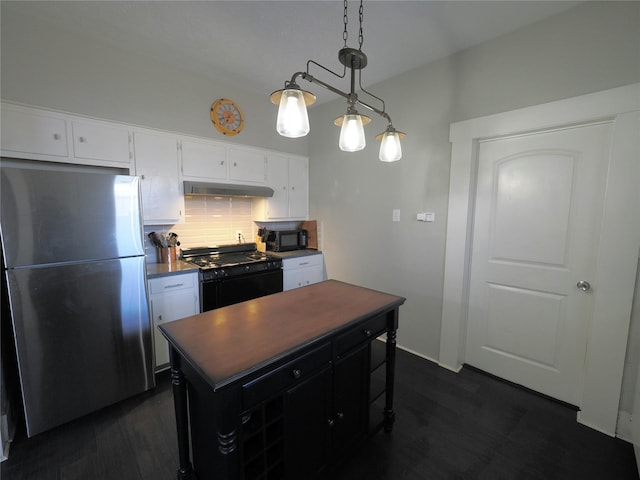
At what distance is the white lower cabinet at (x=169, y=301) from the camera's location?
2266 millimetres

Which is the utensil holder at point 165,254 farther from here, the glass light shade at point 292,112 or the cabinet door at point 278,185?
Result: the glass light shade at point 292,112

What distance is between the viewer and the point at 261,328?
4.24ft

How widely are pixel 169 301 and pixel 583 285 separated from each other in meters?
3.19

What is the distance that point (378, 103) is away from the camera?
2.86 metres

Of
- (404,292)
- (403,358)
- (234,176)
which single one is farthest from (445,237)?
(234,176)

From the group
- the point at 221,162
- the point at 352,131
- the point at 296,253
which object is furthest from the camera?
the point at 296,253

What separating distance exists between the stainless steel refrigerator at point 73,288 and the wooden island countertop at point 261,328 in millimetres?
950

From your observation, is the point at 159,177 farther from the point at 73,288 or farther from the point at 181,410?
the point at 181,410

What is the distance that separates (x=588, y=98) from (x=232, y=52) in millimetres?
2662

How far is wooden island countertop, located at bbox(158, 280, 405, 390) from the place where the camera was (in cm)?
100

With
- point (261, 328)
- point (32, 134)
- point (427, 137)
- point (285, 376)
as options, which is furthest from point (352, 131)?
point (32, 134)

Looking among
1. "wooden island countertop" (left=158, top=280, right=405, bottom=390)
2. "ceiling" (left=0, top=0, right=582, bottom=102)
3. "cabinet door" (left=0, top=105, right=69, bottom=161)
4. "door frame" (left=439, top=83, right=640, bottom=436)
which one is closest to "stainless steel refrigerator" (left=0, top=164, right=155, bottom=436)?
"cabinet door" (left=0, top=105, right=69, bottom=161)

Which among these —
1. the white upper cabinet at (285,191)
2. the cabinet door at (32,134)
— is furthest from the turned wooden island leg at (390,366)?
the cabinet door at (32,134)

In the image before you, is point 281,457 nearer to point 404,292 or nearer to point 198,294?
point 198,294
